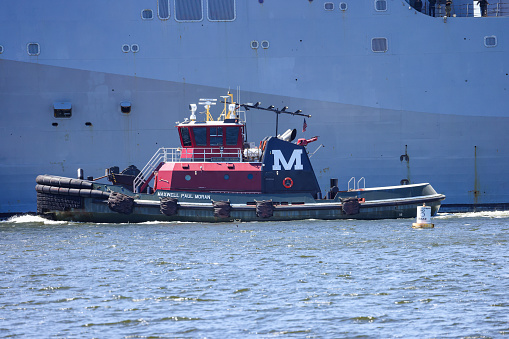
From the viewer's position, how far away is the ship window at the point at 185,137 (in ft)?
67.5

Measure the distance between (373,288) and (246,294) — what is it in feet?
6.77

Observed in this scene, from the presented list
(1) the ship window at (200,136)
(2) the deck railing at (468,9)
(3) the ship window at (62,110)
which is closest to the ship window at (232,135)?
(1) the ship window at (200,136)

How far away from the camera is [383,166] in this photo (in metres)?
21.3

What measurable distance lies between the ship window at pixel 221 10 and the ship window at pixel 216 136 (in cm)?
352

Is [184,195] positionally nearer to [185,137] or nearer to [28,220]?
[185,137]

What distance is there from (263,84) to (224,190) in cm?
349

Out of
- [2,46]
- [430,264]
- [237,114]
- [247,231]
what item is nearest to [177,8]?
[237,114]

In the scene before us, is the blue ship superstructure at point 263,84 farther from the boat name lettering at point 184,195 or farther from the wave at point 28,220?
the boat name lettering at point 184,195

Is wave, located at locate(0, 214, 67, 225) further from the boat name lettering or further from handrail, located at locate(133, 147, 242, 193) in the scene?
the boat name lettering

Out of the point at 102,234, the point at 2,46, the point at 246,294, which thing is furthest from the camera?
the point at 2,46

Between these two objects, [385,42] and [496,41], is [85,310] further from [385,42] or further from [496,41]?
[496,41]

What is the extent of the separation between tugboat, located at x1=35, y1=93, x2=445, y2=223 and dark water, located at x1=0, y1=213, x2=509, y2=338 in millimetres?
1046

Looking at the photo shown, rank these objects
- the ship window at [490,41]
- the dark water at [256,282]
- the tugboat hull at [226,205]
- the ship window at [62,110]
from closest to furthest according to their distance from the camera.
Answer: the dark water at [256,282] < the tugboat hull at [226,205] < the ship window at [62,110] < the ship window at [490,41]

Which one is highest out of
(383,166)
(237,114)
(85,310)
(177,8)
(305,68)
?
(177,8)
